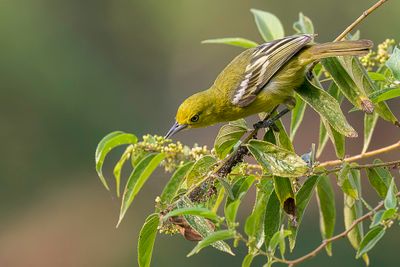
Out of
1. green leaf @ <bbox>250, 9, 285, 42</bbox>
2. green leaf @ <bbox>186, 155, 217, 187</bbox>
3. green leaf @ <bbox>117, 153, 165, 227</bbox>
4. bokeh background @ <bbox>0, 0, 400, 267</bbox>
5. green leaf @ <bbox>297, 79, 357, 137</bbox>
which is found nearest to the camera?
green leaf @ <bbox>297, 79, 357, 137</bbox>

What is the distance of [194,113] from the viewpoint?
3.84 metres

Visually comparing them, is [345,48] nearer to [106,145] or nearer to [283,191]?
[283,191]

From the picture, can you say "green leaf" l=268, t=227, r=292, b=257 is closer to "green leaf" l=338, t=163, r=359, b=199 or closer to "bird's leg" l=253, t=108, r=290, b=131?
"green leaf" l=338, t=163, r=359, b=199

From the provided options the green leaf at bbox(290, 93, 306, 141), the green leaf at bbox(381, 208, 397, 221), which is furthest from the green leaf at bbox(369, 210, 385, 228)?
the green leaf at bbox(290, 93, 306, 141)

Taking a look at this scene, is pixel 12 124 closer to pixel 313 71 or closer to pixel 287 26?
pixel 287 26

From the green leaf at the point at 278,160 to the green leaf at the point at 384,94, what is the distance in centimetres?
32

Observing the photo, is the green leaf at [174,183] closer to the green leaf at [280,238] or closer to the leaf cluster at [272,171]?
the leaf cluster at [272,171]

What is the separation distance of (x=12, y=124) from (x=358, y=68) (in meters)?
18.6

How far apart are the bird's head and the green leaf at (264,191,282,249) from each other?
3.13ft

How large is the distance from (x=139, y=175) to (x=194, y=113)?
2.57 ft

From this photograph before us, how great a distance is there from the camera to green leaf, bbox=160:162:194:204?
9.95 ft

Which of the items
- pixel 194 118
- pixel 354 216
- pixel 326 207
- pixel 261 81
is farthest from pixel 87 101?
pixel 354 216

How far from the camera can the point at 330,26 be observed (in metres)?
19.2

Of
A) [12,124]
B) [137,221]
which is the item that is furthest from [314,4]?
[12,124]
